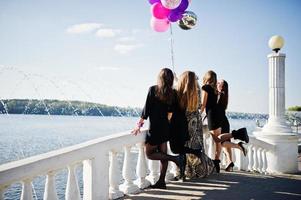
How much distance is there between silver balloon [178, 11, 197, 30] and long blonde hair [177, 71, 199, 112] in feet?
5.73

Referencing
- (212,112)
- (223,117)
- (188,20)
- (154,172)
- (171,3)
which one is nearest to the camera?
(154,172)

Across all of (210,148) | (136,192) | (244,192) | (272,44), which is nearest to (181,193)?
(136,192)

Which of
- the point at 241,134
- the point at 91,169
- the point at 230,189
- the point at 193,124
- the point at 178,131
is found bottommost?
the point at 230,189

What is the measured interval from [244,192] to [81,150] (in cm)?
277

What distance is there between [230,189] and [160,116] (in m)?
1.74

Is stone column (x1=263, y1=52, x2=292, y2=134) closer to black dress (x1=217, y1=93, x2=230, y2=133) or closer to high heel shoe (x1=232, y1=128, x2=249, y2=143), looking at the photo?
high heel shoe (x1=232, y1=128, x2=249, y2=143)

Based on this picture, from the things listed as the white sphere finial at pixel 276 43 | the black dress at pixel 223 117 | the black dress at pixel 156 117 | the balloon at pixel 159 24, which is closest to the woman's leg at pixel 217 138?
the black dress at pixel 223 117

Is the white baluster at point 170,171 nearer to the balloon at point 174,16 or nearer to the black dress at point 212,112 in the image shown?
the black dress at point 212,112

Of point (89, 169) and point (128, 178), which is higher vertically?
point (89, 169)

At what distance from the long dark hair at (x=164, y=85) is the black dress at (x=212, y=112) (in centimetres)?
148

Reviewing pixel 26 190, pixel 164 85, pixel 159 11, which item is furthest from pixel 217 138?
pixel 26 190

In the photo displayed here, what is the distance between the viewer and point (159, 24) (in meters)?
6.54

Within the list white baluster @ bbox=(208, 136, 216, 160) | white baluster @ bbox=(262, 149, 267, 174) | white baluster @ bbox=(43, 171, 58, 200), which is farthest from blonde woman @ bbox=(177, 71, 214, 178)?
white baluster @ bbox=(262, 149, 267, 174)

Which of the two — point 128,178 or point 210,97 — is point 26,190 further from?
point 210,97
